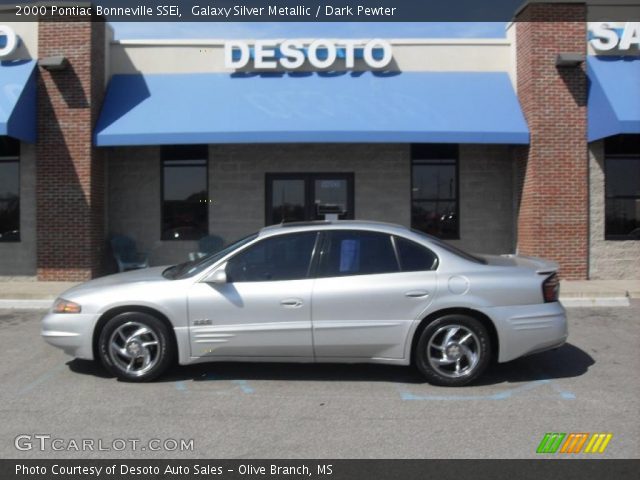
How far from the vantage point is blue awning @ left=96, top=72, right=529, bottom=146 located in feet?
37.4

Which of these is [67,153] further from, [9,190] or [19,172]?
[9,190]

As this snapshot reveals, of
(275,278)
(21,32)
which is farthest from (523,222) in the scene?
(21,32)

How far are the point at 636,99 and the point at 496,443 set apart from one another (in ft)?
30.6

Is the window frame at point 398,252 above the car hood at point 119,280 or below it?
Answer: above

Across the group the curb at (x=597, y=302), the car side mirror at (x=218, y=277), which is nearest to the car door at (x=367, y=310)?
the car side mirror at (x=218, y=277)

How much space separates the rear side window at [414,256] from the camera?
586 cm

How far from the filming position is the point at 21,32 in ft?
39.9

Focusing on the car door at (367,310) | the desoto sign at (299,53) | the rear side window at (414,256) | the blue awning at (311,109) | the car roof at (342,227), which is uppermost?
the desoto sign at (299,53)

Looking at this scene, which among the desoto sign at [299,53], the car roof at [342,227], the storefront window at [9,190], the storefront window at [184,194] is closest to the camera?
the car roof at [342,227]

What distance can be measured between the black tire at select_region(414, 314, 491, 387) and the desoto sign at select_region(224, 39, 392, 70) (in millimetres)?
8058

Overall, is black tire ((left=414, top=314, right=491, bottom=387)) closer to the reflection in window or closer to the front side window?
the front side window

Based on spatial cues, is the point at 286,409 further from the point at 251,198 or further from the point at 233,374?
the point at 251,198

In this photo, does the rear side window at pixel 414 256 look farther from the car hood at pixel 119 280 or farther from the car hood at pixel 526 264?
the car hood at pixel 119 280

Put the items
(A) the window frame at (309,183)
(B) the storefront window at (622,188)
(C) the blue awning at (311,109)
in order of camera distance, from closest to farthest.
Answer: (C) the blue awning at (311,109), (B) the storefront window at (622,188), (A) the window frame at (309,183)
